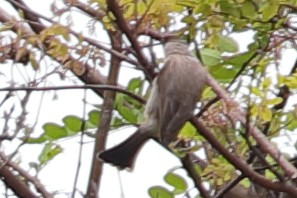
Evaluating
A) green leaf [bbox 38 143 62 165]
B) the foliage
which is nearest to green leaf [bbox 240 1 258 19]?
the foliage

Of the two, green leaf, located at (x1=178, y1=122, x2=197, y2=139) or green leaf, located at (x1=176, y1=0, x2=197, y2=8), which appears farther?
green leaf, located at (x1=178, y1=122, x2=197, y2=139)

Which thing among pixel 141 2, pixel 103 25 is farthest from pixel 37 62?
pixel 141 2

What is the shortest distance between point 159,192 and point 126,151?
0.15 m

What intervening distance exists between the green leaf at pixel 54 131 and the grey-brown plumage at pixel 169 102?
161 mm

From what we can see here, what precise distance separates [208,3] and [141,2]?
0.52ft

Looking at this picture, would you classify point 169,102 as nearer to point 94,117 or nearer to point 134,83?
point 134,83

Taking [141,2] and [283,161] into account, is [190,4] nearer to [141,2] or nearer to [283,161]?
[141,2]

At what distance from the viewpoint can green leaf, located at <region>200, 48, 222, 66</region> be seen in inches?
90.7

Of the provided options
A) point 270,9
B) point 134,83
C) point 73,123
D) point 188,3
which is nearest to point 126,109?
point 134,83

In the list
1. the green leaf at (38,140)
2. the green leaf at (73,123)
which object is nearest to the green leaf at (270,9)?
the green leaf at (73,123)

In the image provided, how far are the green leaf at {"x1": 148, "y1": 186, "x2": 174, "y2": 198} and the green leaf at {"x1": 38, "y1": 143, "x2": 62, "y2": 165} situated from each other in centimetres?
26

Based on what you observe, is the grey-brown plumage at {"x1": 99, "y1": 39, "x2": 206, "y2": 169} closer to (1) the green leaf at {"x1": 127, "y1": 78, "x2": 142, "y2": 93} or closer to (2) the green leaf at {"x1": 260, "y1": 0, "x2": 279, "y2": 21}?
(1) the green leaf at {"x1": 127, "y1": 78, "x2": 142, "y2": 93}

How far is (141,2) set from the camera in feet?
6.15

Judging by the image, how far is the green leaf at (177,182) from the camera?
2.46 meters
